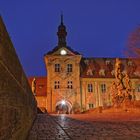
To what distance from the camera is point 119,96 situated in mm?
28766

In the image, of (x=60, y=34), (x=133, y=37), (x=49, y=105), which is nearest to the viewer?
(x=133, y=37)

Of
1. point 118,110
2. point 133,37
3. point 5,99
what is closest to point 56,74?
point 133,37

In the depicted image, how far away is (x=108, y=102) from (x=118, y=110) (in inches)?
927

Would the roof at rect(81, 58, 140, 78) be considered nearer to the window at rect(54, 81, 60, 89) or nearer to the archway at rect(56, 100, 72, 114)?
the window at rect(54, 81, 60, 89)

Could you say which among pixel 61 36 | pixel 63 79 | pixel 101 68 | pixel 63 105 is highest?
pixel 61 36

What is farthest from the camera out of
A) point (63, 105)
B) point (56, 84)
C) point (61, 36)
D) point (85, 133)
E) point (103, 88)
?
point (61, 36)

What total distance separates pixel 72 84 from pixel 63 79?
1.88m

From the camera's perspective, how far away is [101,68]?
2103 inches

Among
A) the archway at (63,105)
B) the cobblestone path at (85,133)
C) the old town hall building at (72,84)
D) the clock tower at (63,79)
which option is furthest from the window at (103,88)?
the cobblestone path at (85,133)

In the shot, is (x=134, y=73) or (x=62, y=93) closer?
(x=62, y=93)

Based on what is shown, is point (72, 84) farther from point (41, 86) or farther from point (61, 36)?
point (61, 36)

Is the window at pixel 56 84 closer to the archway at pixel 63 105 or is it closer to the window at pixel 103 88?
the archway at pixel 63 105

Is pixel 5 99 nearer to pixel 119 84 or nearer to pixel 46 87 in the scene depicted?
pixel 119 84

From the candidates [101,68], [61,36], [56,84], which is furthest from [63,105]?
[61,36]
